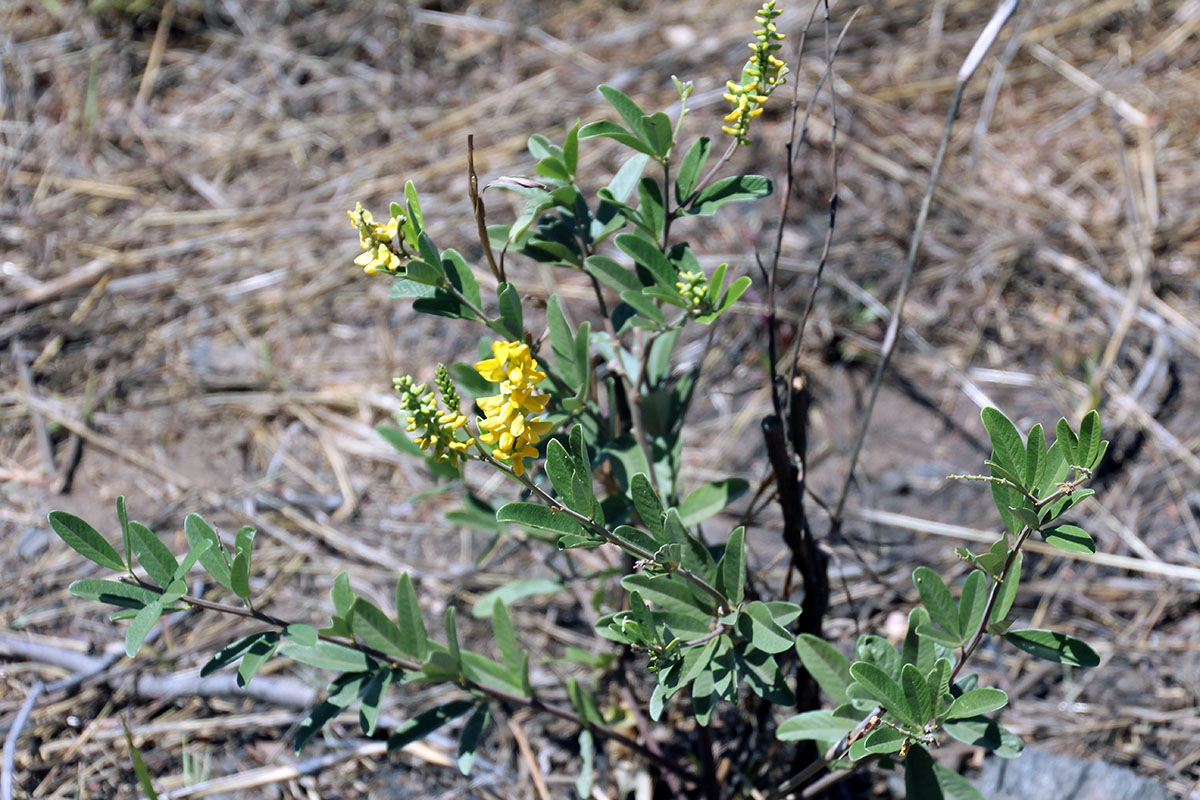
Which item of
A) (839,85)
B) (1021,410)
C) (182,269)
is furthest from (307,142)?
(1021,410)

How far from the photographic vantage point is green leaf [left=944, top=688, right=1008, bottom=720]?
107 centimetres

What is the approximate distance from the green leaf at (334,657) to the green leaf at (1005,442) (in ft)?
3.12

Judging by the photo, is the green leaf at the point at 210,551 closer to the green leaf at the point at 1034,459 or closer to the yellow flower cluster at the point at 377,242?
the yellow flower cluster at the point at 377,242

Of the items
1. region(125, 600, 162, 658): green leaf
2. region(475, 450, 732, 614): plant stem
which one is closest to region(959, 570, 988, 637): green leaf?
region(475, 450, 732, 614): plant stem

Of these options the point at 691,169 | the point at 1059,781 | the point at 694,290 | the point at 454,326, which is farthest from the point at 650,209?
the point at 454,326

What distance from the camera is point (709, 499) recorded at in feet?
4.59

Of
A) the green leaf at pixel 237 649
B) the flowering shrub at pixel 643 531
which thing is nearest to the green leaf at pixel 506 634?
the flowering shrub at pixel 643 531

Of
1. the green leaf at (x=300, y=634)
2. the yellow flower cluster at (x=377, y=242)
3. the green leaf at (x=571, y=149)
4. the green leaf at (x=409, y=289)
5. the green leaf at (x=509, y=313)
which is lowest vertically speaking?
the green leaf at (x=300, y=634)

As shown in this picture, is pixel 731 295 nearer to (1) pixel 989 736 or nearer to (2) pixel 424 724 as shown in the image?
(1) pixel 989 736

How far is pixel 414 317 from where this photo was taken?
2.65m

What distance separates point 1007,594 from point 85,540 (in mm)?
1267

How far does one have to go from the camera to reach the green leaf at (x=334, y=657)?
1.31 metres

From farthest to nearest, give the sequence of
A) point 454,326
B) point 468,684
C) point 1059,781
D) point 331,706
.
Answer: point 454,326 → point 1059,781 → point 468,684 → point 331,706

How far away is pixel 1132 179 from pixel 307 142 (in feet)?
8.93
